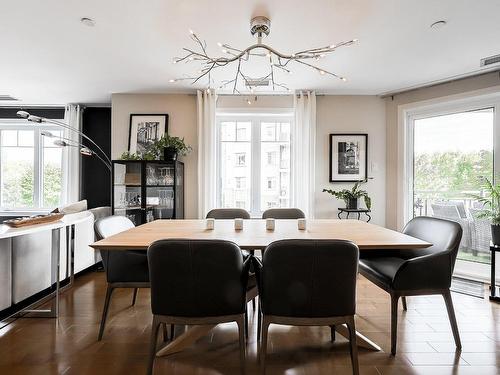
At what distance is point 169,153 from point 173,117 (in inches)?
27.3

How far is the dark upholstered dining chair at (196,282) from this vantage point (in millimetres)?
1328

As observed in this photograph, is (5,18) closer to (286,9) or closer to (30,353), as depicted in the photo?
(286,9)

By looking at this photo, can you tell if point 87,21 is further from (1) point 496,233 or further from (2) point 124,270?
(1) point 496,233

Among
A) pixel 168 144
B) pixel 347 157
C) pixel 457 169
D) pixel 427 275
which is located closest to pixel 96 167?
pixel 168 144

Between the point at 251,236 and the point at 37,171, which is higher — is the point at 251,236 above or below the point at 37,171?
below

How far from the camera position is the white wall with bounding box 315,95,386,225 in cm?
408

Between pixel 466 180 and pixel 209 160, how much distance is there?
3320 mm

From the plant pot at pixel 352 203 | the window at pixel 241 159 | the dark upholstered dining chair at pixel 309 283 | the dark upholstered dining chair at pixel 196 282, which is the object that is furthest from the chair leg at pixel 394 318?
the window at pixel 241 159

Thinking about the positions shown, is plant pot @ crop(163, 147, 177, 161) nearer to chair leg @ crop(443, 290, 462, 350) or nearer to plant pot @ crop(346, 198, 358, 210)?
plant pot @ crop(346, 198, 358, 210)

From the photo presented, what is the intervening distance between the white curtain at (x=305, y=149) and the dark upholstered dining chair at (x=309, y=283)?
2584mm

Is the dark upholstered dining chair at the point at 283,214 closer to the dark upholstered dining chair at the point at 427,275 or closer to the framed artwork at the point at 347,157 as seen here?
the dark upholstered dining chair at the point at 427,275

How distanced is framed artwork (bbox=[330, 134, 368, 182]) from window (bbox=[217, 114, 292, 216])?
2.19ft

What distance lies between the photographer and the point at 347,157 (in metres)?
4.07

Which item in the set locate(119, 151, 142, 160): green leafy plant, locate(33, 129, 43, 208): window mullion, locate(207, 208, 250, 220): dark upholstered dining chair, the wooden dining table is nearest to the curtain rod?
the wooden dining table
